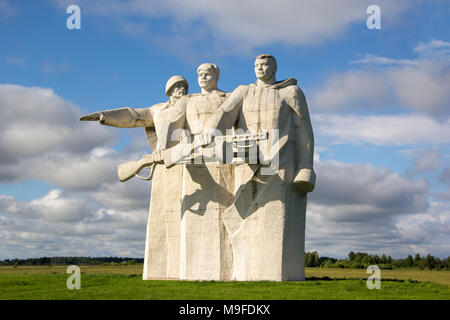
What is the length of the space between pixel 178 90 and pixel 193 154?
2822 mm

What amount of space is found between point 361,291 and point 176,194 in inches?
223

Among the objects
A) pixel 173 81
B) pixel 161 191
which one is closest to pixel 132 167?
pixel 161 191

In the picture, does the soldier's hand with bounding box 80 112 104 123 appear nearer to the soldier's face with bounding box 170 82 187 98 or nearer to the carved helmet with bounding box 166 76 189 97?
the carved helmet with bounding box 166 76 189 97

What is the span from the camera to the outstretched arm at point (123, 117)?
1537cm

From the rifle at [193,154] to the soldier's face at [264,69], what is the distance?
5.30 feet

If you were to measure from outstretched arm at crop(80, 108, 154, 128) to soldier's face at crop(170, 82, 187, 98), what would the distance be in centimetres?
91

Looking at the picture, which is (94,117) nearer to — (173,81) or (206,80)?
(173,81)

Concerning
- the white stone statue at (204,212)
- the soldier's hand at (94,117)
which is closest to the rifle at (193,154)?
the white stone statue at (204,212)

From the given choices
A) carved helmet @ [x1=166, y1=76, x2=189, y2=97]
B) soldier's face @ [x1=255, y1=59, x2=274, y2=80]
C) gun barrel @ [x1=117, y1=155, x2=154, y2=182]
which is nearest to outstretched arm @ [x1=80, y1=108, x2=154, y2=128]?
carved helmet @ [x1=166, y1=76, x2=189, y2=97]

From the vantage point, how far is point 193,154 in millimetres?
12961

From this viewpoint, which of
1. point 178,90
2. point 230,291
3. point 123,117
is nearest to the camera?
point 230,291

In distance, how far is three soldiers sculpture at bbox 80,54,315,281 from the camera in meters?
12.5

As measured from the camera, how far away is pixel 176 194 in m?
14.6
